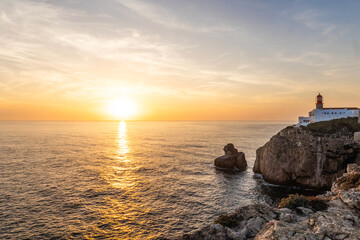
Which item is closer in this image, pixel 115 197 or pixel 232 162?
pixel 115 197

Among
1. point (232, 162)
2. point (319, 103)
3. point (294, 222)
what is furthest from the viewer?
point (319, 103)

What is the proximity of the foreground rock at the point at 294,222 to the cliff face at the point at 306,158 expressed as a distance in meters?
31.4

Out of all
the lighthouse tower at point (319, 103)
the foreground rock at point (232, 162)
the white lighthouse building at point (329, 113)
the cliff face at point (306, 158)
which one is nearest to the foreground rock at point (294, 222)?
the cliff face at point (306, 158)

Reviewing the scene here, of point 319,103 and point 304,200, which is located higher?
point 319,103

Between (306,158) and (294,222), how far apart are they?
3720cm

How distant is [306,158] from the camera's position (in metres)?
43.4

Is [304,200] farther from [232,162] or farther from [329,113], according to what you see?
[329,113]

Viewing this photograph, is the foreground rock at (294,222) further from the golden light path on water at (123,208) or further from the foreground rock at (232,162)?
the foreground rock at (232,162)

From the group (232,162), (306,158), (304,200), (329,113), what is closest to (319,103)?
(329,113)

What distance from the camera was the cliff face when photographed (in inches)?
1612

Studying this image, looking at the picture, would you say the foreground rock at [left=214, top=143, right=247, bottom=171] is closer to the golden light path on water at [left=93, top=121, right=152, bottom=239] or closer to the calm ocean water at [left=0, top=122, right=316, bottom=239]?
the calm ocean water at [left=0, top=122, right=316, bottom=239]

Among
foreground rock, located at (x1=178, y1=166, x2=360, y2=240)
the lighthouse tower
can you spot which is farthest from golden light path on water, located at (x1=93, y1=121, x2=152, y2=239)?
the lighthouse tower

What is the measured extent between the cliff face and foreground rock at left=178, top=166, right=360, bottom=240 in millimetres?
31375

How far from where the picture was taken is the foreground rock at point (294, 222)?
10914mm
